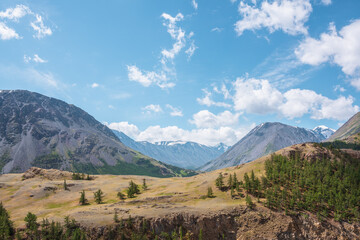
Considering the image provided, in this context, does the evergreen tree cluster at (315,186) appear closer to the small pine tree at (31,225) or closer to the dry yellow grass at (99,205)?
the dry yellow grass at (99,205)

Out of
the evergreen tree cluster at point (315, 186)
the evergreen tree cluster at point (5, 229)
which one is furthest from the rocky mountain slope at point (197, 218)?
the evergreen tree cluster at point (315, 186)

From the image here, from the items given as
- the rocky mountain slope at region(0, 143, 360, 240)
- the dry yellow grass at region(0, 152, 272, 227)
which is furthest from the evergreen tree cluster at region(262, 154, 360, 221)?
the dry yellow grass at region(0, 152, 272, 227)

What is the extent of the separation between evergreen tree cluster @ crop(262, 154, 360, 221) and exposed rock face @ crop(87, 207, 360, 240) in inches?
175

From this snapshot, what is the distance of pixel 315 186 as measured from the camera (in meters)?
99.0

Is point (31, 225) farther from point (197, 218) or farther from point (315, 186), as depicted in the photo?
point (315, 186)

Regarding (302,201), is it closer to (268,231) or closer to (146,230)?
(268,231)

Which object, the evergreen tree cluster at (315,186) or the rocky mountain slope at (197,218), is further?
the evergreen tree cluster at (315,186)

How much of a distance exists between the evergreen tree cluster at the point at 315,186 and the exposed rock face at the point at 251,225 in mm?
4452

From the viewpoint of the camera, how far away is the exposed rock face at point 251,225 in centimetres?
7100

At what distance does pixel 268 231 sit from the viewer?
245 feet

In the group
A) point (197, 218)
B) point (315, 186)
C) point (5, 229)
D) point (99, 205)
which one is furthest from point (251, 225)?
point (5, 229)

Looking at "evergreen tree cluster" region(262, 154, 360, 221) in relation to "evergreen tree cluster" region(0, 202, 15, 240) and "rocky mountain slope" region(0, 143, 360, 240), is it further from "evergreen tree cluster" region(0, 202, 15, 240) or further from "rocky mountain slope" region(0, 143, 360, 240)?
"evergreen tree cluster" region(0, 202, 15, 240)

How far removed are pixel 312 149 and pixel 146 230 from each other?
116 meters

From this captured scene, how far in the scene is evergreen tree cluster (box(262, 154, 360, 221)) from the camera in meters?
85.7
